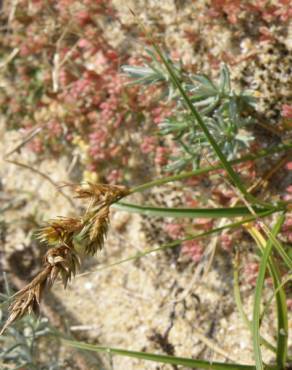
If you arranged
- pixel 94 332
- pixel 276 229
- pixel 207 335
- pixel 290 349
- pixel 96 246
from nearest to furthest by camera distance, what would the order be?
pixel 96 246 < pixel 276 229 < pixel 290 349 < pixel 207 335 < pixel 94 332

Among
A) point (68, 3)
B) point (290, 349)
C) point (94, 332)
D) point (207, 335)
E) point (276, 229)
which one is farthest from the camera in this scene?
point (68, 3)

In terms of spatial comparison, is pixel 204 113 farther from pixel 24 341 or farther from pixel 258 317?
pixel 24 341

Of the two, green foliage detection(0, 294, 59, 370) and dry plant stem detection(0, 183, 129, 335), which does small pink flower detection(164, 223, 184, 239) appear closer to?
green foliage detection(0, 294, 59, 370)

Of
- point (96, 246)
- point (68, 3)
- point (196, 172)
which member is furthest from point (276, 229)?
point (68, 3)

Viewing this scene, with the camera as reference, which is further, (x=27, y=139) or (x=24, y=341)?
(x=27, y=139)

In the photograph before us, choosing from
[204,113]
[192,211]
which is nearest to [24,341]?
[192,211]

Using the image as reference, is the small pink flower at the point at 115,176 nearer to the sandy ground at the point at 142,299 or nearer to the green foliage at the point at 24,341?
the sandy ground at the point at 142,299

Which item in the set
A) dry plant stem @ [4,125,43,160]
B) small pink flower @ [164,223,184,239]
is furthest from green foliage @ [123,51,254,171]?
dry plant stem @ [4,125,43,160]

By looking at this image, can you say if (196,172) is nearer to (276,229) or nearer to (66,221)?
(276,229)
